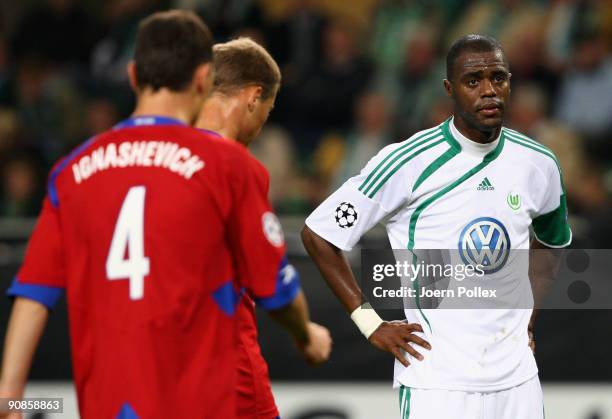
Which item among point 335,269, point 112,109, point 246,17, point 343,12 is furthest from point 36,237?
point 343,12

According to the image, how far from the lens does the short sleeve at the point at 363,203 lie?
4855 mm

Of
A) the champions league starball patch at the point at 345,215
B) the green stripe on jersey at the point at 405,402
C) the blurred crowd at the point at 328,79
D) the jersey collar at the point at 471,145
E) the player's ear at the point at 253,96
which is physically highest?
the blurred crowd at the point at 328,79

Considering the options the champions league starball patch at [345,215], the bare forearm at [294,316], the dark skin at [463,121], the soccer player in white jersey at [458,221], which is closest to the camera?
the bare forearm at [294,316]

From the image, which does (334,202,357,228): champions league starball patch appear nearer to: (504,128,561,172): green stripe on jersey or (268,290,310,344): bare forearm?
(504,128,561,172): green stripe on jersey

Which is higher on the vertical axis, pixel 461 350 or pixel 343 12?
pixel 343 12

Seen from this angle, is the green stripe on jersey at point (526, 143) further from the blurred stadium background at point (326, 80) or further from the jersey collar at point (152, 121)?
the blurred stadium background at point (326, 80)

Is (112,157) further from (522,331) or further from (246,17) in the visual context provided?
(246,17)

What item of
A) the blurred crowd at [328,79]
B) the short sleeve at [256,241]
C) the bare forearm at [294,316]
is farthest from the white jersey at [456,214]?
the blurred crowd at [328,79]

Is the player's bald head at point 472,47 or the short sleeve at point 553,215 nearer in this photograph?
the player's bald head at point 472,47

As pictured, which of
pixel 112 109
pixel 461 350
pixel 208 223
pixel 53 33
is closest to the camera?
Answer: pixel 208 223

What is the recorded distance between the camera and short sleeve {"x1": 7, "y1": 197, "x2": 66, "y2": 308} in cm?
374

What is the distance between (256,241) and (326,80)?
7052 mm

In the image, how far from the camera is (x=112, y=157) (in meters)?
3.71

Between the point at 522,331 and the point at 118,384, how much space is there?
6.32ft
